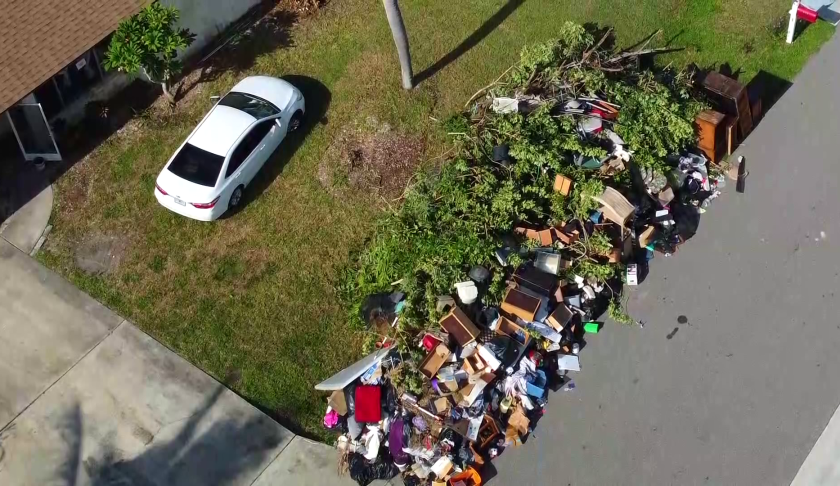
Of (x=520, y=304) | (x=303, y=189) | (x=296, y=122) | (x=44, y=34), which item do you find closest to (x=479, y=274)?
(x=520, y=304)

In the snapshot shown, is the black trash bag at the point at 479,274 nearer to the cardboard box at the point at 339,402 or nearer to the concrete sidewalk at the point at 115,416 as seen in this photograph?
the cardboard box at the point at 339,402

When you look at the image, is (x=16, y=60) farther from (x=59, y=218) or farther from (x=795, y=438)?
(x=795, y=438)

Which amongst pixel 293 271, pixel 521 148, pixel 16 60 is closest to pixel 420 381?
pixel 293 271

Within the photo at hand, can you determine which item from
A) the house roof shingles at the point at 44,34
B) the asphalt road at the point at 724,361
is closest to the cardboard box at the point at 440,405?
the asphalt road at the point at 724,361

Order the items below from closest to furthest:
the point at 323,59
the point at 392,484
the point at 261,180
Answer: the point at 392,484 < the point at 261,180 < the point at 323,59

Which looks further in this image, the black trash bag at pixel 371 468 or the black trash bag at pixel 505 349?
the black trash bag at pixel 505 349

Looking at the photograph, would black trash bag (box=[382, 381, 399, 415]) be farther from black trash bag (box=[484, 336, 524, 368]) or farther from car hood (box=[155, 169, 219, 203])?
car hood (box=[155, 169, 219, 203])

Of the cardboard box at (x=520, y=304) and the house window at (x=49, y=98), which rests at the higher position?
the house window at (x=49, y=98)

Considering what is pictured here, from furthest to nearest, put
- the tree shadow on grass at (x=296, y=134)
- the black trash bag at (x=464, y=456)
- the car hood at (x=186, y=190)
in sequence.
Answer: the tree shadow on grass at (x=296, y=134), the car hood at (x=186, y=190), the black trash bag at (x=464, y=456)
